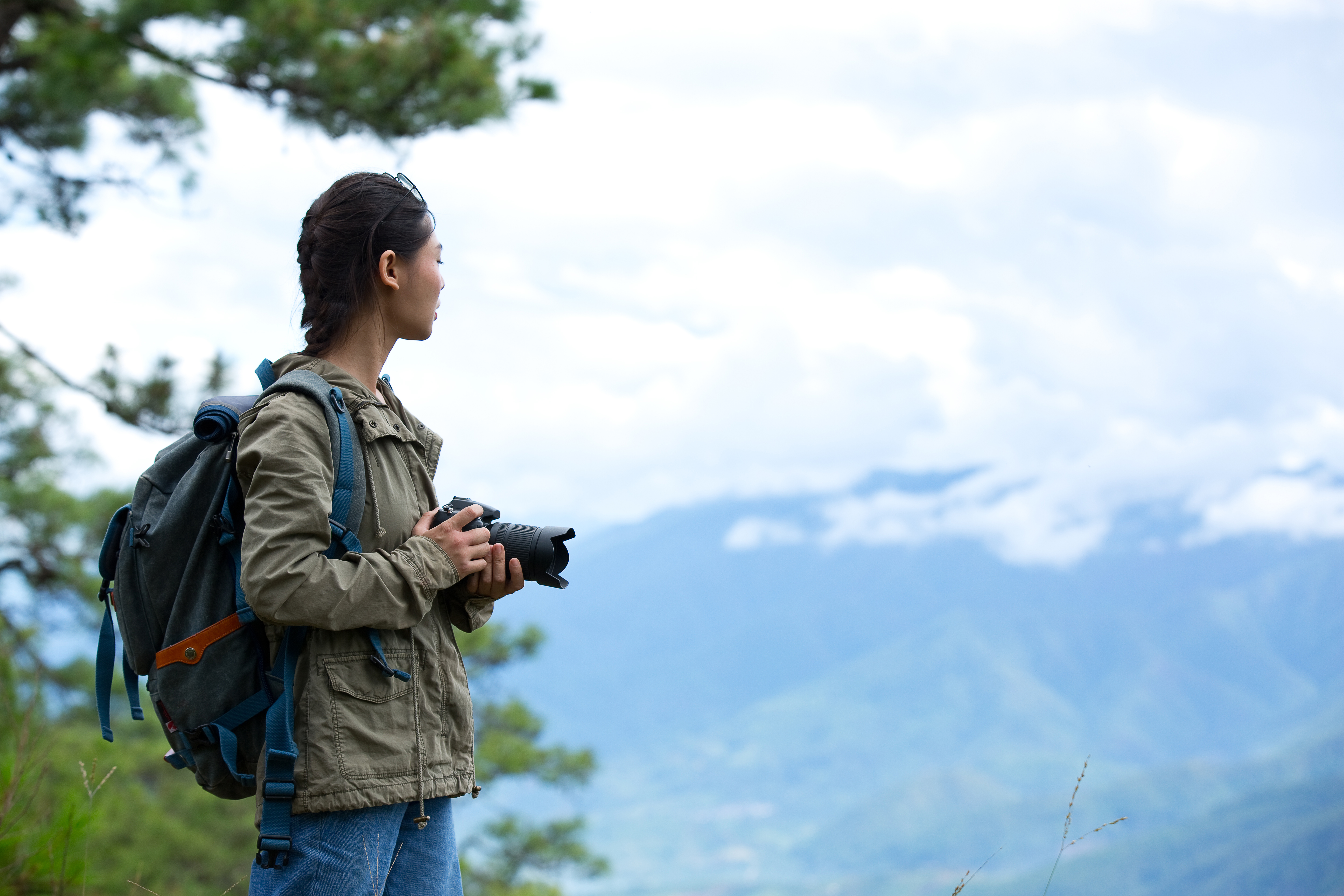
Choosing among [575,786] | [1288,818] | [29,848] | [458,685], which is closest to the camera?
[458,685]

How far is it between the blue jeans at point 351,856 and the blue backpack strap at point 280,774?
2cm

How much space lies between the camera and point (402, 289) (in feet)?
5.33

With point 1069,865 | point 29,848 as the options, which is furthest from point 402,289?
point 1069,865

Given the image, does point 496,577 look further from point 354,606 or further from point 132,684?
point 132,684

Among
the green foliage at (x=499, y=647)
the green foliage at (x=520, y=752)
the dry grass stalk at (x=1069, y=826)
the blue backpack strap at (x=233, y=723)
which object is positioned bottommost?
the dry grass stalk at (x=1069, y=826)

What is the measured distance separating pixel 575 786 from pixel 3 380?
36.1 ft

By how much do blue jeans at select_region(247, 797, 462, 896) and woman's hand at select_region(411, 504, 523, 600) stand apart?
11.4 inches

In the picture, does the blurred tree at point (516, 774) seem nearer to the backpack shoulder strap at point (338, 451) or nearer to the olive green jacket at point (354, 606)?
the olive green jacket at point (354, 606)

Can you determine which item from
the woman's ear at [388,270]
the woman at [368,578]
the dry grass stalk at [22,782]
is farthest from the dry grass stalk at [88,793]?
the woman's ear at [388,270]

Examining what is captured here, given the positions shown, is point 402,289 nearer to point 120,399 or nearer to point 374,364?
point 374,364

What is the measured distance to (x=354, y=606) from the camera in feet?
4.63

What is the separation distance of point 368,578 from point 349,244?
0.48m

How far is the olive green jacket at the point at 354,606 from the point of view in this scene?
1390mm

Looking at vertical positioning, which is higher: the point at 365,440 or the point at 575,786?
the point at 575,786
